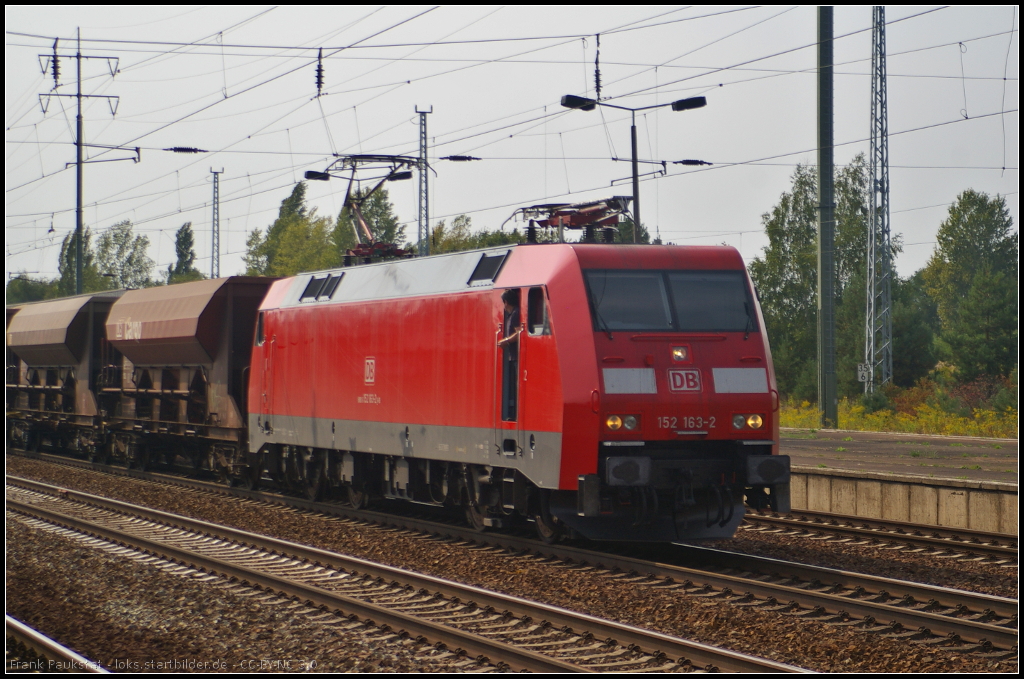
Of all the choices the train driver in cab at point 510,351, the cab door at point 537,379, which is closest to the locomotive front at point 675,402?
the cab door at point 537,379

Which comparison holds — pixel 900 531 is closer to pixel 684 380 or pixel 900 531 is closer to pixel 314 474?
pixel 684 380

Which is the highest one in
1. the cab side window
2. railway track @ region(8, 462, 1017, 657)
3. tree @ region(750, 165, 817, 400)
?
tree @ region(750, 165, 817, 400)

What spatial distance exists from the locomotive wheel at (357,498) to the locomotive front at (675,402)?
5.39m

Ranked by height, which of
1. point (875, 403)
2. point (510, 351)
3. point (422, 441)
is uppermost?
point (510, 351)

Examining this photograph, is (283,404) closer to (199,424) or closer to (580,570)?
(199,424)

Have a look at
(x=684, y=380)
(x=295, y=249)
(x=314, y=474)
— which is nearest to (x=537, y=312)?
(x=684, y=380)

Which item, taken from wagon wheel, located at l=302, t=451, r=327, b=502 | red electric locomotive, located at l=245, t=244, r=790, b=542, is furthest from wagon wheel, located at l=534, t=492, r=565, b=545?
wagon wheel, located at l=302, t=451, r=327, b=502

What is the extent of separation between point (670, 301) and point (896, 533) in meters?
4.72

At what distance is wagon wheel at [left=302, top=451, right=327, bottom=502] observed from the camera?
60.2ft

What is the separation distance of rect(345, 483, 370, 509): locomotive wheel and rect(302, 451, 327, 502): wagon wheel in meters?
0.72

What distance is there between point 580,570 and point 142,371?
642 inches

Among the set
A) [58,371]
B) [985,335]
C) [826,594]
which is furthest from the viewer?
[985,335]

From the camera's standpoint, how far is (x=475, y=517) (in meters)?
14.5

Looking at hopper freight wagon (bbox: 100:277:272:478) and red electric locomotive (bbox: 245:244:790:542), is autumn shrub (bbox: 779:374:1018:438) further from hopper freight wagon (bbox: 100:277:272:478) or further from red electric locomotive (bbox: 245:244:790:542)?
red electric locomotive (bbox: 245:244:790:542)
